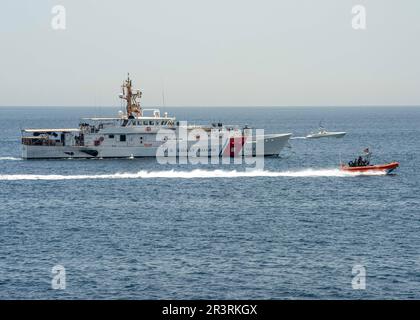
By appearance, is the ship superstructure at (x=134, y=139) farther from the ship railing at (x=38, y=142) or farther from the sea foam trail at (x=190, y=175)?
the sea foam trail at (x=190, y=175)

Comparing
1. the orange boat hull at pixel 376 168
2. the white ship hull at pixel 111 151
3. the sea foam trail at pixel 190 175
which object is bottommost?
the sea foam trail at pixel 190 175

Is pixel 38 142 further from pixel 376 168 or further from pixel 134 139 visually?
pixel 376 168

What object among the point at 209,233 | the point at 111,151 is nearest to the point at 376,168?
the point at 209,233

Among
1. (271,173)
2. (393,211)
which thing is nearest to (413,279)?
(393,211)

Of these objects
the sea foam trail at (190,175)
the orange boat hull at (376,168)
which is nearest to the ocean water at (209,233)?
the sea foam trail at (190,175)

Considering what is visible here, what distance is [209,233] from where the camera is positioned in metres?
56.4

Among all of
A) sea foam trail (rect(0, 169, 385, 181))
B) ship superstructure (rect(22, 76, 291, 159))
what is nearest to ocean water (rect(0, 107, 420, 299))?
sea foam trail (rect(0, 169, 385, 181))

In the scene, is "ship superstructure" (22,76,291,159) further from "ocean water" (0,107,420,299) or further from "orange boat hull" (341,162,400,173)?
"orange boat hull" (341,162,400,173)

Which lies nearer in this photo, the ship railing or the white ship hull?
the white ship hull

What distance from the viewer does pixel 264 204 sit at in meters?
71.4

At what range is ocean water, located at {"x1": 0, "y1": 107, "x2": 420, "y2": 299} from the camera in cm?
4150

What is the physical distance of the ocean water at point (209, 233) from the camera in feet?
136

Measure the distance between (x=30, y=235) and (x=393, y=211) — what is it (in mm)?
35057
